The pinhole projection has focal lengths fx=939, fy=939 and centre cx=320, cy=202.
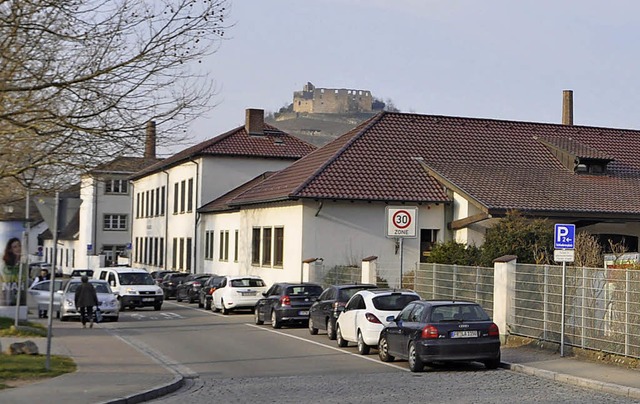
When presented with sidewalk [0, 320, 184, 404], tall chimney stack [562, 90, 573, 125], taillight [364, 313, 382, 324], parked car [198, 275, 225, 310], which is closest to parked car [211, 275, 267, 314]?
parked car [198, 275, 225, 310]

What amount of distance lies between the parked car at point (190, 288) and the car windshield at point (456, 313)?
27309 mm

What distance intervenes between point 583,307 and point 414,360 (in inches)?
173

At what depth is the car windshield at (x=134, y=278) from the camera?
130 feet

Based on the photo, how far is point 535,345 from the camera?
22141 millimetres

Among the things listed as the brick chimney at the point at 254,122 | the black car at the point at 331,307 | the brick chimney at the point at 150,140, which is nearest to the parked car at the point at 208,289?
the black car at the point at 331,307

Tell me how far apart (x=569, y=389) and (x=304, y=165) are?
27.9 meters

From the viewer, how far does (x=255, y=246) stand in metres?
45.3

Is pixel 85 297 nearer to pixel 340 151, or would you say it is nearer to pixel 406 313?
pixel 406 313

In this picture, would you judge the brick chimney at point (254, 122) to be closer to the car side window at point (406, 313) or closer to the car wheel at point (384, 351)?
the car wheel at point (384, 351)

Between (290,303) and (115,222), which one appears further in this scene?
(115,222)

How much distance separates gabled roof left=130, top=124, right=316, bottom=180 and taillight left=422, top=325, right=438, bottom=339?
39635 millimetres

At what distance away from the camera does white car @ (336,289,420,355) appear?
21.7 meters

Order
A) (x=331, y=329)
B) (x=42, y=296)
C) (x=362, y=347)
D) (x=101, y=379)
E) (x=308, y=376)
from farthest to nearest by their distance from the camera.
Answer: (x=42, y=296) < (x=331, y=329) < (x=362, y=347) < (x=308, y=376) < (x=101, y=379)

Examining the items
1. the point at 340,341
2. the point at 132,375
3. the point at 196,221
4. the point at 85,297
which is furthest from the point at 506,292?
the point at 196,221
